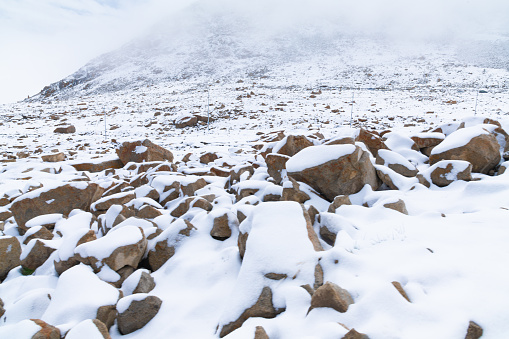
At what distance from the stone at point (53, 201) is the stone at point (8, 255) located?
149 centimetres

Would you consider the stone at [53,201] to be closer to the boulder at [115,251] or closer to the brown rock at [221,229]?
the boulder at [115,251]

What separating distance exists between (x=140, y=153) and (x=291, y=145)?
18.5 ft

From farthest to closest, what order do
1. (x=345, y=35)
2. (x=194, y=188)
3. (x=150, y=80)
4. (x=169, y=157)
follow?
(x=345, y=35) < (x=150, y=80) < (x=169, y=157) < (x=194, y=188)

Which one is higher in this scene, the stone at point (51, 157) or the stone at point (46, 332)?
the stone at point (46, 332)

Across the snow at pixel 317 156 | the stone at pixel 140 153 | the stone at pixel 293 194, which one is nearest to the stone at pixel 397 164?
the snow at pixel 317 156

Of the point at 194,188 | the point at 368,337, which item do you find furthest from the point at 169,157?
the point at 368,337

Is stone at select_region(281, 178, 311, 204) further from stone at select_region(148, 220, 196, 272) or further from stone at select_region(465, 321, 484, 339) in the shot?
stone at select_region(465, 321, 484, 339)

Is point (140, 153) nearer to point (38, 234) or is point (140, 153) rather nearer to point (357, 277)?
point (38, 234)

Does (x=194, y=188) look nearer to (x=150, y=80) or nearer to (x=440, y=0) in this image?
(x=150, y=80)

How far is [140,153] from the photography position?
10141mm

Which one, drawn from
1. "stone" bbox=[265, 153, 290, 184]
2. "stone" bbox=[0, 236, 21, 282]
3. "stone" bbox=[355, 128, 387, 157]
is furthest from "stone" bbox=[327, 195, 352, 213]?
"stone" bbox=[0, 236, 21, 282]

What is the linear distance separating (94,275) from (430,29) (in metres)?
83.7

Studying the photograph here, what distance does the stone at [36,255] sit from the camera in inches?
173

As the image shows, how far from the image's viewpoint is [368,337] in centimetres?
212
